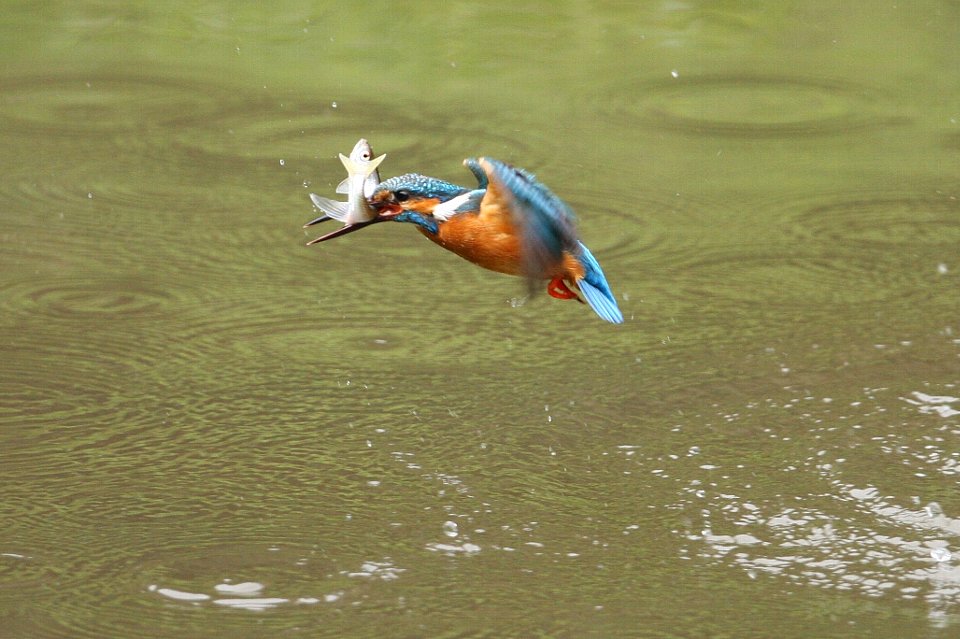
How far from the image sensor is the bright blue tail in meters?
2.68

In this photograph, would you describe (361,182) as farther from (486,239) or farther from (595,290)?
(595,290)

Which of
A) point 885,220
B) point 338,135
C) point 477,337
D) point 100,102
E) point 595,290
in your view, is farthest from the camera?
point 100,102

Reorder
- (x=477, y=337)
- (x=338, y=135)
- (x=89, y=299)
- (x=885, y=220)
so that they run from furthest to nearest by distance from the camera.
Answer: (x=338, y=135) < (x=885, y=220) < (x=89, y=299) < (x=477, y=337)

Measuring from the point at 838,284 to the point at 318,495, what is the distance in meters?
1.57

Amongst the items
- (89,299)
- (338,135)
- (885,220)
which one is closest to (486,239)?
(89,299)

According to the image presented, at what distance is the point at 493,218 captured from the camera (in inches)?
99.5

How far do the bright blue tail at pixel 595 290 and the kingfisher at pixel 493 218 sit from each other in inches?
3.1

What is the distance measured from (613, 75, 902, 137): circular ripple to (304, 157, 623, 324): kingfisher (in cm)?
255

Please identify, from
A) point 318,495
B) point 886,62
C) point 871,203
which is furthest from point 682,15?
point 318,495

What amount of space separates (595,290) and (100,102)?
2.96 meters

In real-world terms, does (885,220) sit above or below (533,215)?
above

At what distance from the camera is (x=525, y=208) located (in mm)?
2518

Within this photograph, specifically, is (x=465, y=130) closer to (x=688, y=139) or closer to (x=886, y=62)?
(x=688, y=139)

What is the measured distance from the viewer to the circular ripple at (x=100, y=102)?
5051 mm
